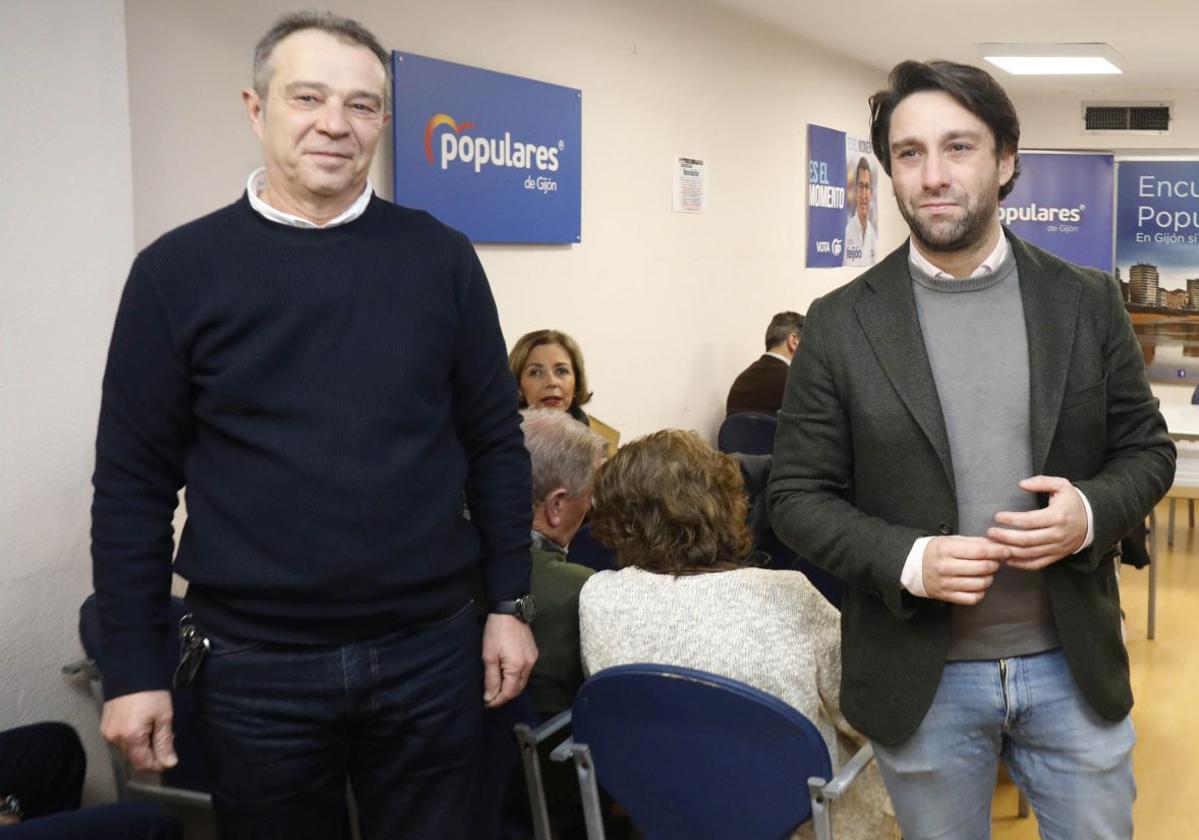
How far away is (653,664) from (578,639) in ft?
1.45

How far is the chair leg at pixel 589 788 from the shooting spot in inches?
83.6

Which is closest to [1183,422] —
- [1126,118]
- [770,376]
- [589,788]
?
Result: [770,376]

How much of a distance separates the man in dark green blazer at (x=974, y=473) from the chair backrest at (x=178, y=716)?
136 cm

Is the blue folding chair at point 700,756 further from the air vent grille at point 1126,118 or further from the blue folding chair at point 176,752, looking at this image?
the air vent grille at point 1126,118

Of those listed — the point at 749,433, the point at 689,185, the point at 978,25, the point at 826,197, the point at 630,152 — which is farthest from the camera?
the point at 826,197

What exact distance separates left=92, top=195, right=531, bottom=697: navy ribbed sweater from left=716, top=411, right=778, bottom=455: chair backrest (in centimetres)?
373

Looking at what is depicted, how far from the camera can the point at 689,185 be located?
6.08 m

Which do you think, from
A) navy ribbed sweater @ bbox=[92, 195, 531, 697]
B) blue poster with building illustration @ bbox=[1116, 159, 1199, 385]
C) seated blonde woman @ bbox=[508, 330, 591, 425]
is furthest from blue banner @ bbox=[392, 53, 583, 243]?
blue poster with building illustration @ bbox=[1116, 159, 1199, 385]

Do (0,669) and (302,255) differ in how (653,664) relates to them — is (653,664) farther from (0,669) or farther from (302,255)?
(0,669)

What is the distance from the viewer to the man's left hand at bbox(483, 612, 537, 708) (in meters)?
1.78

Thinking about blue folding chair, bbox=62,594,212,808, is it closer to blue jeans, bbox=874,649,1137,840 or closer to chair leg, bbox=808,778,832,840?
chair leg, bbox=808,778,832,840

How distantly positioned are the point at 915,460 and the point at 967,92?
1.71ft

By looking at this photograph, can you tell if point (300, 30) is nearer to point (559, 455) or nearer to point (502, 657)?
point (502, 657)

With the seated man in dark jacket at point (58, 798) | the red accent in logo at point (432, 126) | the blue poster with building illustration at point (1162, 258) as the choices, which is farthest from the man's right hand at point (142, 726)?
the blue poster with building illustration at point (1162, 258)
